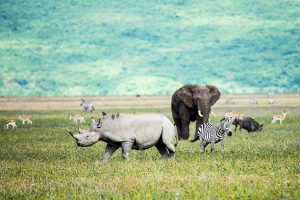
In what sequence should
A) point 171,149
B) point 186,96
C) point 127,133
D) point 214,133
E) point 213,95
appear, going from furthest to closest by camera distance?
point 213,95, point 186,96, point 214,133, point 171,149, point 127,133

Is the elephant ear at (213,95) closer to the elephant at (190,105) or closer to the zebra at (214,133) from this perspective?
the elephant at (190,105)

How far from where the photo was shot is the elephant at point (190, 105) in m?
34.6

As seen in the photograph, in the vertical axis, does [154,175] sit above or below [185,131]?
above

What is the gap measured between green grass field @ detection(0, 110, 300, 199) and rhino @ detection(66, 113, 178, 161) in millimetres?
476

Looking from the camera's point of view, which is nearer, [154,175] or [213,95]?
[154,175]

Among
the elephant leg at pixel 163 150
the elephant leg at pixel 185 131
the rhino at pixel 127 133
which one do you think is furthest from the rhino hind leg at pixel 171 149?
the elephant leg at pixel 185 131

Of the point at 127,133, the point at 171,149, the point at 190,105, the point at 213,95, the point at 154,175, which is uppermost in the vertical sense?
the point at 154,175

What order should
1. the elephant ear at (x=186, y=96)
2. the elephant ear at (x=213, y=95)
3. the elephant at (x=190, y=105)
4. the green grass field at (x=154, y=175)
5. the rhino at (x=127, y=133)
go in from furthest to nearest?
the elephant ear at (x=213, y=95) → the elephant ear at (x=186, y=96) → the elephant at (x=190, y=105) → the rhino at (x=127, y=133) → the green grass field at (x=154, y=175)

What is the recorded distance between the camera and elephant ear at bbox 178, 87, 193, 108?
35344mm

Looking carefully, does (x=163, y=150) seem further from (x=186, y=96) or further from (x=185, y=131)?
(x=186, y=96)

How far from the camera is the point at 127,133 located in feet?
71.5

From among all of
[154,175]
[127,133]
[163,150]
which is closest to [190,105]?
[163,150]

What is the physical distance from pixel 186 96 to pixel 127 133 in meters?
14.1

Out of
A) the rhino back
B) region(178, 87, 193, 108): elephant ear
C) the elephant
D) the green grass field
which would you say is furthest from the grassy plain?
region(178, 87, 193, 108): elephant ear
